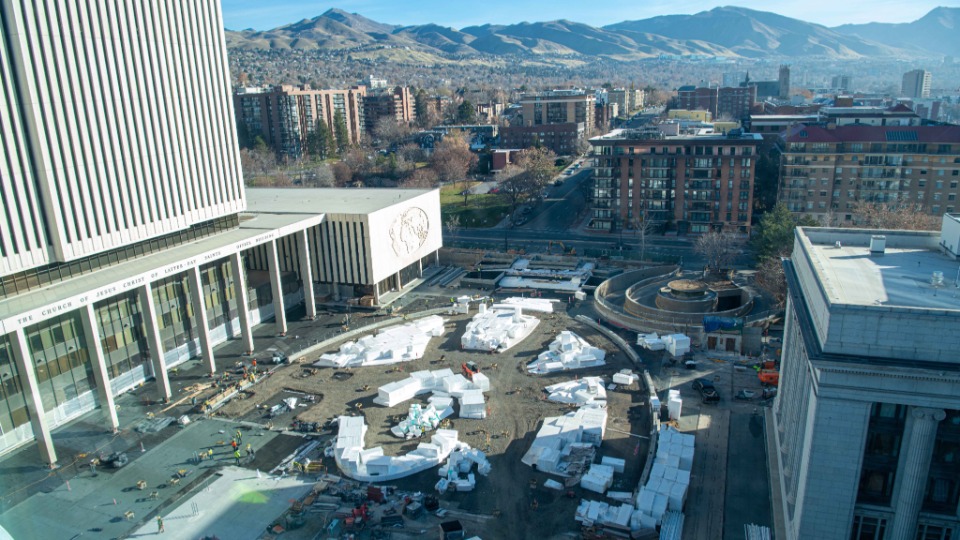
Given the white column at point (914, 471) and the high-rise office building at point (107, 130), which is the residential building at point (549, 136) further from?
the white column at point (914, 471)

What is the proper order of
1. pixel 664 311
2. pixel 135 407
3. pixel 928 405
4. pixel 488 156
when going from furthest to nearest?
pixel 488 156
pixel 664 311
pixel 135 407
pixel 928 405

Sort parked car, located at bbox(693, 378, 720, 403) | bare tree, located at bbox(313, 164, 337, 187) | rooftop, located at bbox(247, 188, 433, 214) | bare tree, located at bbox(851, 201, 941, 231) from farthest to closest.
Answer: bare tree, located at bbox(313, 164, 337, 187), rooftop, located at bbox(247, 188, 433, 214), bare tree, located at bbox(851, 201, 941, 231), parked car, located at bbox(693, 378, 720, 403)

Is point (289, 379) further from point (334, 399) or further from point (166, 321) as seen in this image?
point (166, 321)

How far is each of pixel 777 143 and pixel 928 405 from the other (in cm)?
10148

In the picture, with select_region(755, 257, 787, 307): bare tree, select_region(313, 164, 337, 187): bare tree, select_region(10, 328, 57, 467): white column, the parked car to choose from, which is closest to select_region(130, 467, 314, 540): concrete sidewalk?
select_region(10, 328, 57, 467): white column

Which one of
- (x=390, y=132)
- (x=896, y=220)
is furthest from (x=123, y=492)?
(x=390, y=132)

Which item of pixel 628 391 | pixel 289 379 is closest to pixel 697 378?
pixel 628 391

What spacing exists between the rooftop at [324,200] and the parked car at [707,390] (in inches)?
1397

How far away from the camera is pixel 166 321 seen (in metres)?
53.5

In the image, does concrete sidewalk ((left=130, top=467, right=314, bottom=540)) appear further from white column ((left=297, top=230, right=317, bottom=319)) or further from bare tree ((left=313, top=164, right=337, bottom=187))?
bare tree ((left=313, top=164, right=337, bottom=187))

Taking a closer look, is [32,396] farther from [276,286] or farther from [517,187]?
[517,187]

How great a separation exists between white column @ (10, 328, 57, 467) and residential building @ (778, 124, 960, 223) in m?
87.6

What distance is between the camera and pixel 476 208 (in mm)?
114500

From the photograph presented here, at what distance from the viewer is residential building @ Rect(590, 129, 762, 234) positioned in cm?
8900
